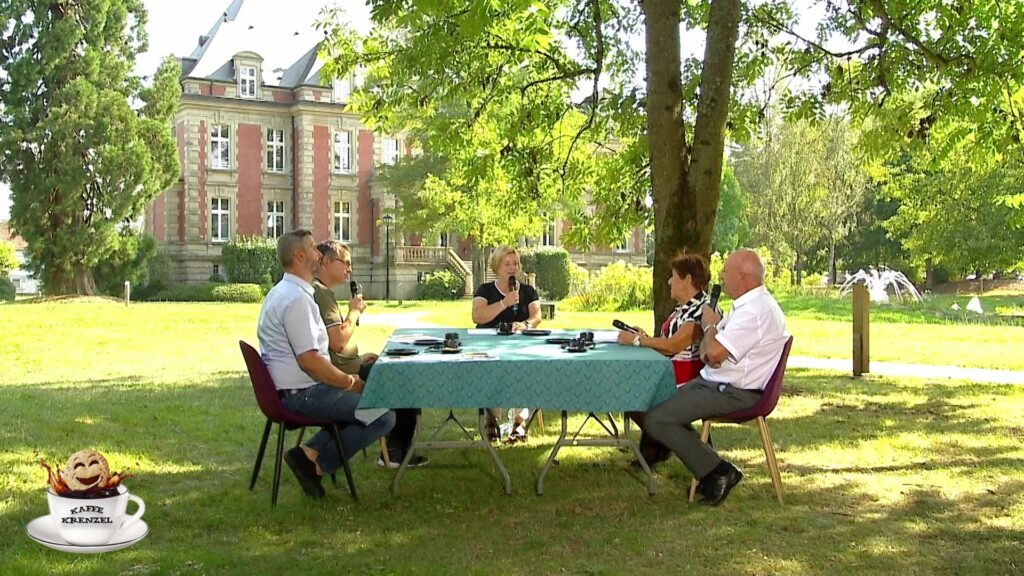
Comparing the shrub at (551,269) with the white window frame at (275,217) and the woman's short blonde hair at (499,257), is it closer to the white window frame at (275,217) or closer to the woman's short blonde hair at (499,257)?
the white window frame at (275,217)

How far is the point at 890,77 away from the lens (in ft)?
35.8

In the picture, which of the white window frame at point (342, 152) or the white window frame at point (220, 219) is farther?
the white window frame at point (342, 152)

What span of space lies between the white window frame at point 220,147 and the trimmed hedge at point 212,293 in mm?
6054

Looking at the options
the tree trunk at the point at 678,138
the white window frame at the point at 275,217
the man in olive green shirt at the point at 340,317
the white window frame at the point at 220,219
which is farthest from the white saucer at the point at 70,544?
the white window frame at the point at 275,217

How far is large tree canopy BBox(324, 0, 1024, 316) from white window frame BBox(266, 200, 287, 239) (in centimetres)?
2778

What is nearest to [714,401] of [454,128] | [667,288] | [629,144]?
[667,288]

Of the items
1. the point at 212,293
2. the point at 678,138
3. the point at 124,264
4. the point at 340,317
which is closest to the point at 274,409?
the point at 340,317

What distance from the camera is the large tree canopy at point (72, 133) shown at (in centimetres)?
2908

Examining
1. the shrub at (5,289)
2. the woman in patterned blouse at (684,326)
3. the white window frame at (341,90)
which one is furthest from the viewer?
the white window frame at (341,90)

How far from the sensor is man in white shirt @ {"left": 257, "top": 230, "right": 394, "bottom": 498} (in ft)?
18.3

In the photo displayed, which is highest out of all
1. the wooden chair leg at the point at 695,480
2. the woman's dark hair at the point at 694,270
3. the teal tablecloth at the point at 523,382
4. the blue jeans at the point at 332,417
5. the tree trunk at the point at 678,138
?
the tree trunk at the point at 678,138

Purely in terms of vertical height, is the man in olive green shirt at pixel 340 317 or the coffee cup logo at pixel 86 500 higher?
the man in olive green shirt at pixel 340 317

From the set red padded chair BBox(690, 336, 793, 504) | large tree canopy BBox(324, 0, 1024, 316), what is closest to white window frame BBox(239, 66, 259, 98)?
large tree canopy BBox(324, 0, 1024, 316)

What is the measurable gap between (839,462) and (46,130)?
28088mm
